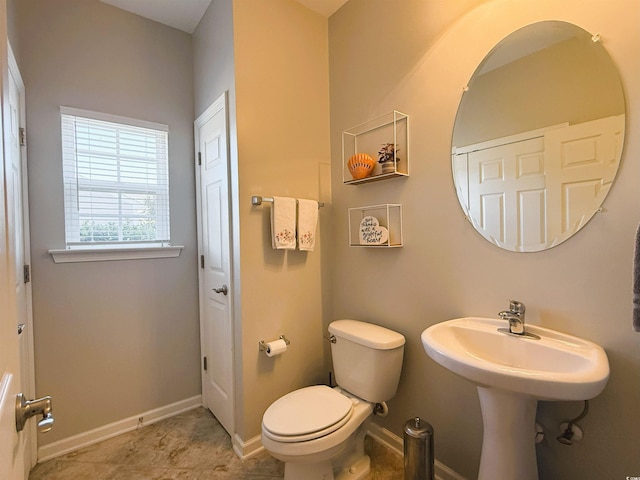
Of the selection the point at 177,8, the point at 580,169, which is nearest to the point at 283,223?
the point at 580,169

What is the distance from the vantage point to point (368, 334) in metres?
1.61

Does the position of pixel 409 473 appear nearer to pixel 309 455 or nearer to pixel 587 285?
pixel 309 455

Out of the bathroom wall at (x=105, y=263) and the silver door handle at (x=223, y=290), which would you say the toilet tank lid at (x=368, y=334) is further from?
the bathroom wall at (x=105, y=263)

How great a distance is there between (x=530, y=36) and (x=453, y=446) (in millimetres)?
1846

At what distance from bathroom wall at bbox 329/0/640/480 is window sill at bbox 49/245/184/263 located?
1.19 meters

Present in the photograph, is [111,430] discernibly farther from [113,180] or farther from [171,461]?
[113,180]

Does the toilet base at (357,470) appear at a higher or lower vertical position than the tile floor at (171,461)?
higher

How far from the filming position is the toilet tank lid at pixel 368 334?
1.52 metres

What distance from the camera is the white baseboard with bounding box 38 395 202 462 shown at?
176 cm

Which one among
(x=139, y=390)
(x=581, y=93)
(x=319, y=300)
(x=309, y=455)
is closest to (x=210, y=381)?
(x=139, y=390)

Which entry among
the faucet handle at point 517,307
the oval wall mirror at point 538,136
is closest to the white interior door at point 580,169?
the oval wall mirror at point 538,136

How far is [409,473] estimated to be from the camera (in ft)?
4.58

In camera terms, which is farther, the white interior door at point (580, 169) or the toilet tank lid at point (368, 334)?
the toilet tank lid at point (368, 334)

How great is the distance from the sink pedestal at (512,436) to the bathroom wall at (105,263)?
196 centimetres
